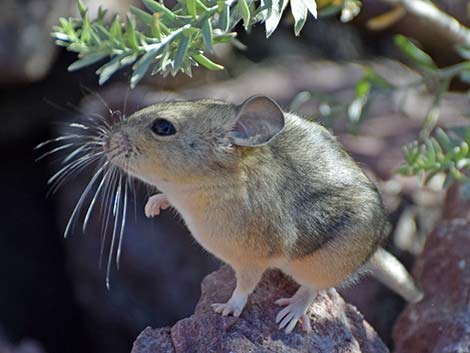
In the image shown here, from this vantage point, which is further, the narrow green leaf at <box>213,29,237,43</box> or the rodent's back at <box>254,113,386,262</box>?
the rodent's back at <box>254,113,386,262</box>

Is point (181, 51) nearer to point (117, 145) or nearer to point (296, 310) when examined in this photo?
point (117, 145)

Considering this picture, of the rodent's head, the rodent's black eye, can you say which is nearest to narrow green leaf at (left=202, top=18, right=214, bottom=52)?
the rodent's head

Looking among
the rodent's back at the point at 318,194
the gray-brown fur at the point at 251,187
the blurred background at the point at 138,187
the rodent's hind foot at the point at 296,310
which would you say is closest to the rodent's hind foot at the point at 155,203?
the gray-brown fur at the point at 251,187

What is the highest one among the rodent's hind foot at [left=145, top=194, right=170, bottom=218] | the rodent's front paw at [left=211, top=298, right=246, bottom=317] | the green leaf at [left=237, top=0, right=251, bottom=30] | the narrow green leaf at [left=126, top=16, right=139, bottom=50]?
the green leaf at [left=237, top=0, right=251, bottom=30]

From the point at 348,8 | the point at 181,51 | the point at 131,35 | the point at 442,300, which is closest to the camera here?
the point at 181,51

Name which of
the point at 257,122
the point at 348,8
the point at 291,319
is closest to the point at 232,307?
the point at 291,319

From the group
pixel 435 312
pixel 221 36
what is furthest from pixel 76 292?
pixel 221 36

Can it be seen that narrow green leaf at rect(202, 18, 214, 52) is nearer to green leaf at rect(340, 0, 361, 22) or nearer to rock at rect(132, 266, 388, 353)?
rock at rect(132, 266, 388, 353)
